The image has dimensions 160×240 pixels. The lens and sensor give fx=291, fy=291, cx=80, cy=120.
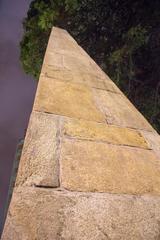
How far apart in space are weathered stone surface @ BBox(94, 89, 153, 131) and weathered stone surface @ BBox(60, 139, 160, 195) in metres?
0.37

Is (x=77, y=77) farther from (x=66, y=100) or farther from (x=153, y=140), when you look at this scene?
(x=153, y=140)

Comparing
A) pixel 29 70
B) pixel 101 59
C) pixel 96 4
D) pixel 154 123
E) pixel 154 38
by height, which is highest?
pixel 96 4

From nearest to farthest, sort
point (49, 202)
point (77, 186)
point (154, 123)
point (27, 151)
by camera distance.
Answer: point (49, 202) < point (77, 186) < point (27, 151) < point (154, 123)

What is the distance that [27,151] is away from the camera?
5.38 feet

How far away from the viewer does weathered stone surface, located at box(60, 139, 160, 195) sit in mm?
1518

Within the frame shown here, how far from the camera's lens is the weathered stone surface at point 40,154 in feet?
4.83

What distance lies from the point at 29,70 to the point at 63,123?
268 inches

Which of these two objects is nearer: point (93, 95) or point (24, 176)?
point (24, 176)

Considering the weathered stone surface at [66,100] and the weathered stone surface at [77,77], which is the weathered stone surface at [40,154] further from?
the weathered stone surface at [77,77]

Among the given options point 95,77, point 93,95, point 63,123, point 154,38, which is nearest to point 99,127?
point 63,123

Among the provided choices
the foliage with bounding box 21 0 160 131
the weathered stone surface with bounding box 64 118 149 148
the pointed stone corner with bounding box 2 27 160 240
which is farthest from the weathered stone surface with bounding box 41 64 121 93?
the foliage with bounding box 21 0 160 131

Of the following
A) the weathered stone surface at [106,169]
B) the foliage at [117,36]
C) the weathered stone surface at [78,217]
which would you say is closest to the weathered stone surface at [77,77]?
the weathered stone surface at [106,169]

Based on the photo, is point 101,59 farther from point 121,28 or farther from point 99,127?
point 99,127

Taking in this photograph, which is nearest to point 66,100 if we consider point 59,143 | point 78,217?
point 59,143
